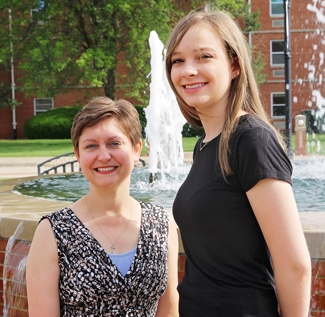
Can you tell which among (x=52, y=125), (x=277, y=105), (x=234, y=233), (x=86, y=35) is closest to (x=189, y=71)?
(x=234, y=233)

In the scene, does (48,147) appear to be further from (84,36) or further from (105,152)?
(105,152)

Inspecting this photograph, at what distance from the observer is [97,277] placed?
2.24m

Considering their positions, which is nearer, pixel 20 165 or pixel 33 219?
pixel 33 219

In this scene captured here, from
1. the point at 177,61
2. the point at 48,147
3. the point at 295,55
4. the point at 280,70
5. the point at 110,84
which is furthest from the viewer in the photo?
the point at 280,70

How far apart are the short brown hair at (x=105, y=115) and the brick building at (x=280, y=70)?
34302 mm

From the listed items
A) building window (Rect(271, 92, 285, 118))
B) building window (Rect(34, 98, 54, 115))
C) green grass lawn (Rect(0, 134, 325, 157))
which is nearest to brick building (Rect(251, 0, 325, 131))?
building window (Rect(271, 92, 285, 118))

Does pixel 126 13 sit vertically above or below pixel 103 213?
above

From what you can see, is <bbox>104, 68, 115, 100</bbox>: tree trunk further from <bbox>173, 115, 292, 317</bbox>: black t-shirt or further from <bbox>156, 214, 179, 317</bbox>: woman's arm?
<bbox>173, 115, 292, 317</bbox>: black t-shirt

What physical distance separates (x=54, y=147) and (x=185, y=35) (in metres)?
26.1

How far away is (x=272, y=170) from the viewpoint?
6.38 ft

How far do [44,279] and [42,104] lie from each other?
38.1m

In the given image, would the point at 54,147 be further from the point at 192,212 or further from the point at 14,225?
the point at 192,212

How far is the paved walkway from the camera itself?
17.8 m

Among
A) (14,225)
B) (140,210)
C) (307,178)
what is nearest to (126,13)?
(307,178)
